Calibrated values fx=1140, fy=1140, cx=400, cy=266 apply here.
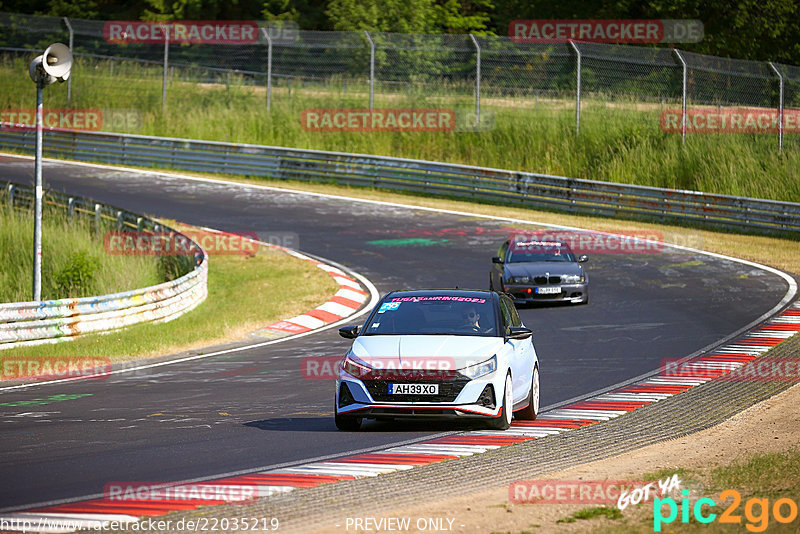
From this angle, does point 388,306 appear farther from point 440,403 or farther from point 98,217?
point 98,217

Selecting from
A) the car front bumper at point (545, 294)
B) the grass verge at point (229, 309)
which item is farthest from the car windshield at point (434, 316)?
the car front bumper at point (545, 294)

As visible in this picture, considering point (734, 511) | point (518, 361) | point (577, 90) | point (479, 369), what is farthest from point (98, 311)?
point (577, 90)

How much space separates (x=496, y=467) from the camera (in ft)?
30.0

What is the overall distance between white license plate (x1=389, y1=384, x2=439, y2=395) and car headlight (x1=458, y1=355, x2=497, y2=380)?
0.30m

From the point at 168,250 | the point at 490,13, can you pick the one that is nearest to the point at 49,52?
the point at 168,250

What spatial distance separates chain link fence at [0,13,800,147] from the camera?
32.8m

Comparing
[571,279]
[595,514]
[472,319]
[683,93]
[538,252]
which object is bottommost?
[571,279]

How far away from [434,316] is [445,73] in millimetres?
25592

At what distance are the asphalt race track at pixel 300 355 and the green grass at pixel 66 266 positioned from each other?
193 inches
